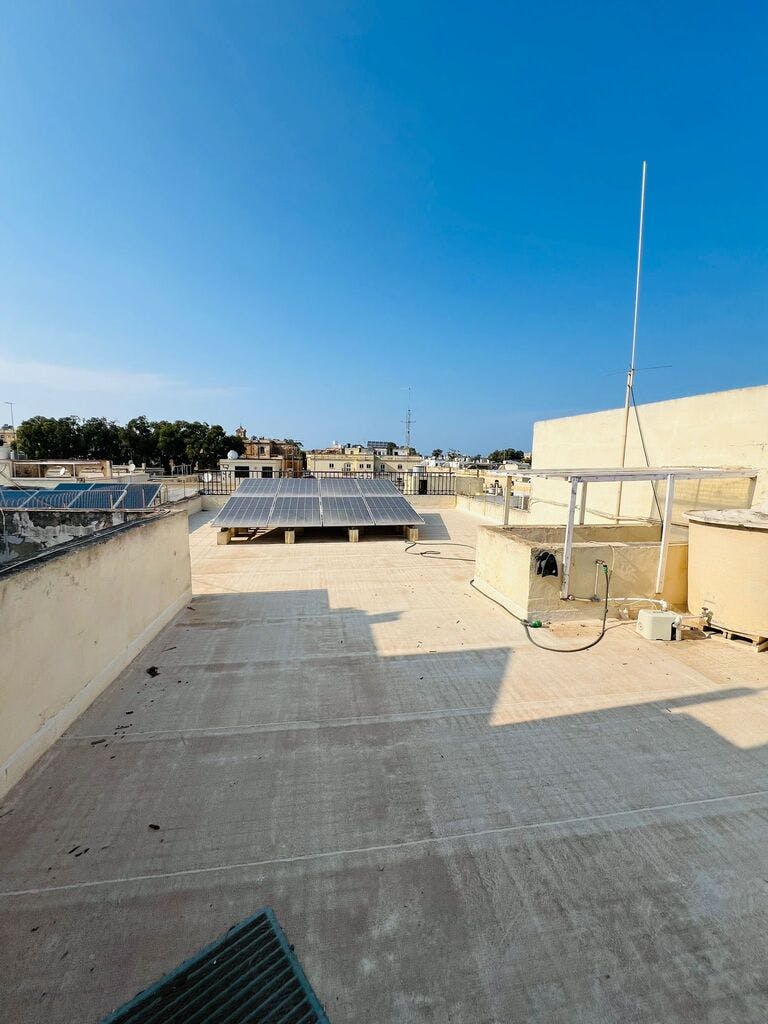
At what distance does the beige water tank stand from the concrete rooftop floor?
0.70 metres

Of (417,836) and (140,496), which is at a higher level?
(140,496)

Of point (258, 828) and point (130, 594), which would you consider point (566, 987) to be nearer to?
point (258, 828)

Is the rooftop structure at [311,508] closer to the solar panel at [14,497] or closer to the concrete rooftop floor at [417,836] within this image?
the solar panel at [14,497]

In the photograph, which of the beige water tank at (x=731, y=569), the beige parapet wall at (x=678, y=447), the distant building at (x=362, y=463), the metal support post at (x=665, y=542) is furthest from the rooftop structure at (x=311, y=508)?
the distant building at (x=362, y=463)

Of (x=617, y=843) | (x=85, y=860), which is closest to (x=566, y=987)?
(x=617, y=843)

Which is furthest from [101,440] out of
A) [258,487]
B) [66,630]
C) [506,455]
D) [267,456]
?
[506,455]

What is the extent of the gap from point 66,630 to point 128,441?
58.2m

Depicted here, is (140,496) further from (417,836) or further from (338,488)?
(417,836)

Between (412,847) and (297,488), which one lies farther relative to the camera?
(297,488)

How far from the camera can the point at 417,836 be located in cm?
282

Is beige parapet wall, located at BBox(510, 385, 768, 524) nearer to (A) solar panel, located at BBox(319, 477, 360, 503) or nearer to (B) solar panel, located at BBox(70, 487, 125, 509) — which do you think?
(A) solar panel, located at BBox(319, 477, 360, 503)

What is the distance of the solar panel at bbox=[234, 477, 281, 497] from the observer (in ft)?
51.0

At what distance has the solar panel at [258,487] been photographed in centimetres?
1554

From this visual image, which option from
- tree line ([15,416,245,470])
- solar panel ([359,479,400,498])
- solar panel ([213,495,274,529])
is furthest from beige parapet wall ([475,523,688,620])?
tree line ([15,416,245,470])
